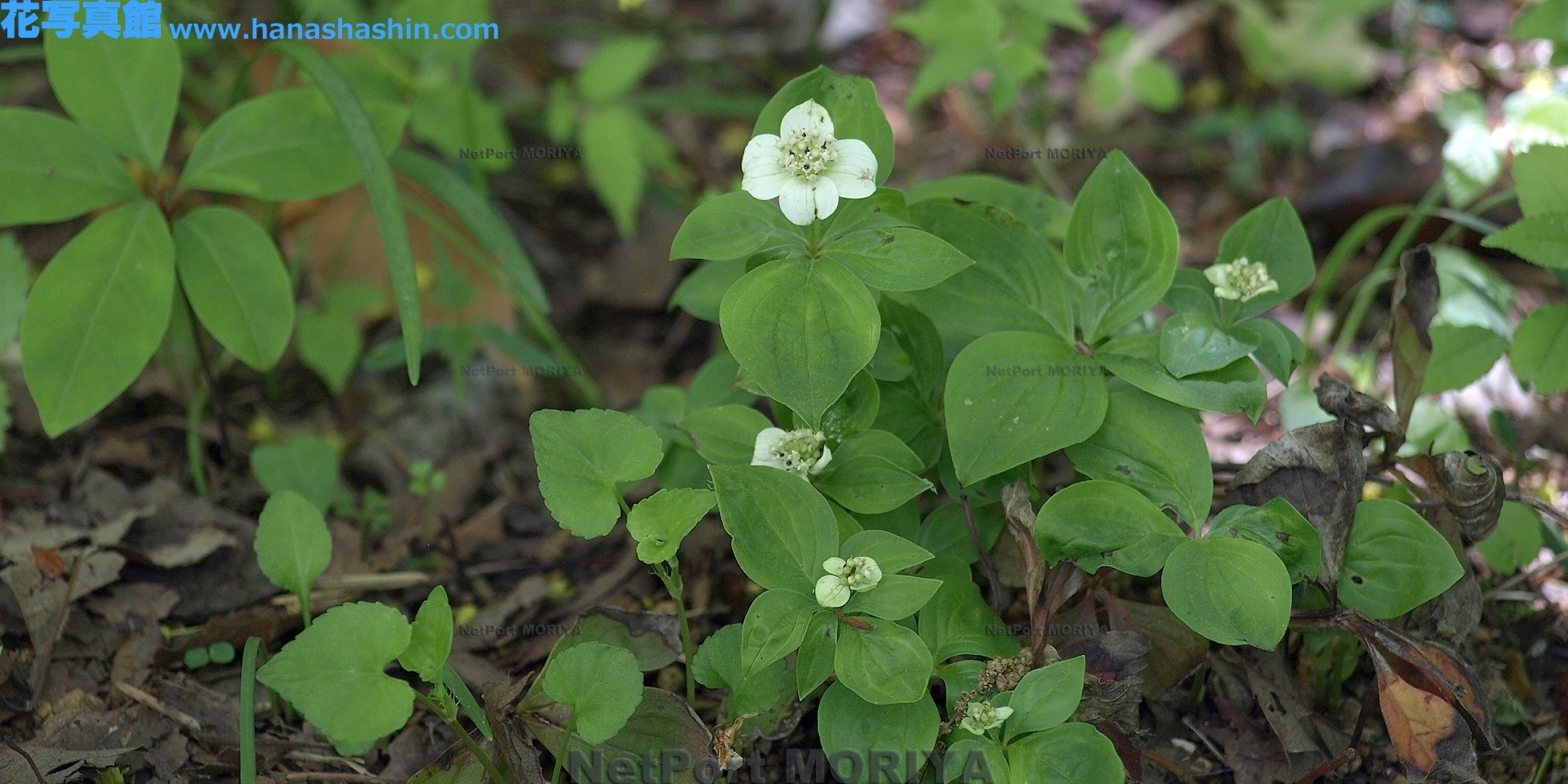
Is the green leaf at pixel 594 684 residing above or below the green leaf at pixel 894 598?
below

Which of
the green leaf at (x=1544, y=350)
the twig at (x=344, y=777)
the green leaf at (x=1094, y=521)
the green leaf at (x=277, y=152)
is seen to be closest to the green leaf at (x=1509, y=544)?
the green leaf at (x=1544, y=350)

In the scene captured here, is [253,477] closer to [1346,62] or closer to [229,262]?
[229,262]

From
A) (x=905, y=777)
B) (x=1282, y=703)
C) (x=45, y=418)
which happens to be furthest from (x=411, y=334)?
(x=1282, y=703)

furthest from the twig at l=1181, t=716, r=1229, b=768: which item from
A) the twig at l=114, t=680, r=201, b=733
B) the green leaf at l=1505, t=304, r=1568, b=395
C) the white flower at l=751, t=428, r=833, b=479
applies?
the twig at l=114, t=680, r=201, b=733

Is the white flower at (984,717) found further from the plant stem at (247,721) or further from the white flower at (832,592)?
the plant stem at (247,721)

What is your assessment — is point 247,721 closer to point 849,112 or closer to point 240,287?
point 240,287

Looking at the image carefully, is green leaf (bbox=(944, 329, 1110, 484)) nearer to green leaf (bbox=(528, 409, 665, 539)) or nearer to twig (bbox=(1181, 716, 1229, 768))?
green leaf (bbox=(528, 409, 665, 539))

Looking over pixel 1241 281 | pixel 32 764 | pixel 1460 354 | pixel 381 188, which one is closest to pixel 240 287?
pixel 381 188
